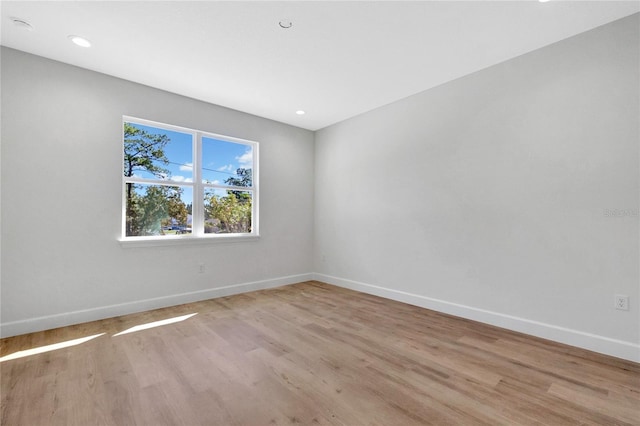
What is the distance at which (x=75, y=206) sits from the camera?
3002 mm

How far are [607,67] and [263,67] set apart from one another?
121 inches

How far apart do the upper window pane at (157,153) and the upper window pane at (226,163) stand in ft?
0.72

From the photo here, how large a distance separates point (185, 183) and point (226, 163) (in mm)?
712

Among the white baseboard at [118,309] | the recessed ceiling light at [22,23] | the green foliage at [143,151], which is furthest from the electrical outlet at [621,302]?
the recessed ceiling light at [22,23]

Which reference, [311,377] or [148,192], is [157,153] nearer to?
[148,192]

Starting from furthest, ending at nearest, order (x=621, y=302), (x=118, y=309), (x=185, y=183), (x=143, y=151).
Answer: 1. (x=185, y=183)
2. (x=143, y=151)
3. (x=118, y=309)
4. (x=621, y=302)

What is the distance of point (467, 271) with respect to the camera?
3.18m

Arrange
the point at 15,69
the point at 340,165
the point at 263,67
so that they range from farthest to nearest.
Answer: the point at 340,165 → the point at 263,67 → the point at 15,69

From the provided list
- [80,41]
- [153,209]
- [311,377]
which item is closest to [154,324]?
[153,209]

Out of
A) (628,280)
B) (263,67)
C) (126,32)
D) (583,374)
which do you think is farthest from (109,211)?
(628,280)

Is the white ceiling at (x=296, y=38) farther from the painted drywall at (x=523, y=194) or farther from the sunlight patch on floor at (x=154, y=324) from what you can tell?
the sunlight patch on floor at (x=154, y=324)

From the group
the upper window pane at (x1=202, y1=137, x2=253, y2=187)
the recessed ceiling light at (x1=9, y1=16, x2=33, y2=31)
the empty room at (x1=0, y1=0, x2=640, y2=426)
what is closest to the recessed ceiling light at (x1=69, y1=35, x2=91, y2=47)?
the empty room at (x1=0, y1=0, x2=640, y2=426)

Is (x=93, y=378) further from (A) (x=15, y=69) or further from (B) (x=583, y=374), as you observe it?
(B) (x=583, y=374)

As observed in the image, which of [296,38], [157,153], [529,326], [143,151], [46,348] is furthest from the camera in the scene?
[157,153]
